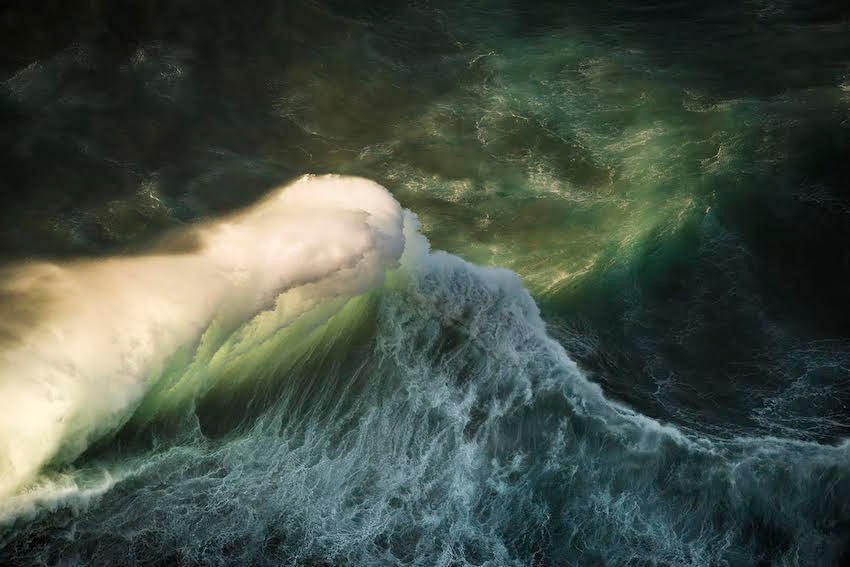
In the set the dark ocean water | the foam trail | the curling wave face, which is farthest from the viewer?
the foam trail

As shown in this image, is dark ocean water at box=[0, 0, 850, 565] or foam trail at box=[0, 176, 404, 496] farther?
foam trail at box=[0, 176, 404, 496]

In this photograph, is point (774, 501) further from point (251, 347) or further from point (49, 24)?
point (49, 24)

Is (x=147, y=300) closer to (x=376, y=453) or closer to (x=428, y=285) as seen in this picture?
(x=376, y=453)

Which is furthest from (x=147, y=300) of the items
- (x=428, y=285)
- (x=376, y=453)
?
(x=428, y=285)

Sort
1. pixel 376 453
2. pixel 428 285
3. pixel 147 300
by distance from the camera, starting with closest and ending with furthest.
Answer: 1. pixel 376 453
2. pixel 147 300
3. pixel 428 285

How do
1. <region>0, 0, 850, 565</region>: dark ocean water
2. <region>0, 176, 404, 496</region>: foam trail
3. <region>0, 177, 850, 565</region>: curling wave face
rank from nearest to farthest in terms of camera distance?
<region>0, 177, 850, 565</region>: curling wave face
<region>0, 0, 850, 565</region>: dark ocean water
<region>0, 176, 404, 496</region>: foam trail
